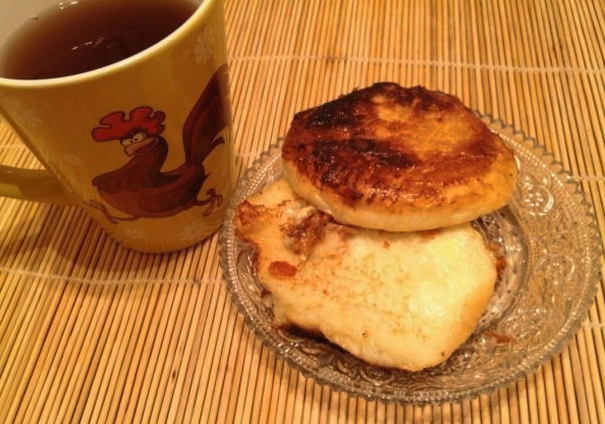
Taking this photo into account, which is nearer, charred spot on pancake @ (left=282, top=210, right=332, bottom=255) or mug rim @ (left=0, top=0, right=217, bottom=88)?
mug rim @ (left=0, top=0, right=217, bottom=88)

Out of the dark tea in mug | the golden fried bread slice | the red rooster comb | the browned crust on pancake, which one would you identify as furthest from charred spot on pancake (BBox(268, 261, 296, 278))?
the dark tea in mug

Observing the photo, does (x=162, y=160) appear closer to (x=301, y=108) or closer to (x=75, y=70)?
(x=75, y=70)

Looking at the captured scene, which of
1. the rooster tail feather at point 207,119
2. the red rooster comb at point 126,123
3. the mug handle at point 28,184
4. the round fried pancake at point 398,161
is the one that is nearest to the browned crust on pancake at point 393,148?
the round fried pancake at point 398,161

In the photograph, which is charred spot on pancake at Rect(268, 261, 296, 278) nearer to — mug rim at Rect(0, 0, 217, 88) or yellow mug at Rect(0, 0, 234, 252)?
yellow mug at Rect(0, 0, 234, 252)

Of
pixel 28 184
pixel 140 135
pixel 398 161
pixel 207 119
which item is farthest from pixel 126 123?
pixel 398 161

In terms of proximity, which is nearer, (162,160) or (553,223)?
(162,160)

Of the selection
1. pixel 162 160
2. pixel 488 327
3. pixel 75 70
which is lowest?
pixel 488 327

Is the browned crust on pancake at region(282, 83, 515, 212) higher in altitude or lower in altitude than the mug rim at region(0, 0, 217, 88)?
lower

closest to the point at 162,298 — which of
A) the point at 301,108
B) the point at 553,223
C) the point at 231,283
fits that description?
the point at 231,283
